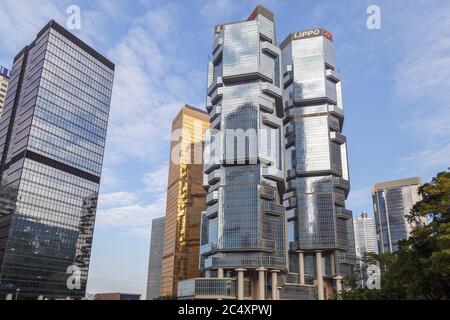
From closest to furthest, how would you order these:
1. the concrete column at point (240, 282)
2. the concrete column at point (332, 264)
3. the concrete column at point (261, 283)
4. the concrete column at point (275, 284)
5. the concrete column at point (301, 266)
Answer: the concrete column at point (240, 282)
the concrete column at point (261, 283)
the concrete column at point (275, 284)
the concrete column at point (332, 264)
the concrete column at point (301, 266)

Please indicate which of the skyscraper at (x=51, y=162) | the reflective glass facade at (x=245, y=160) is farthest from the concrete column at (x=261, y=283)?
the skyscraper at (x=51, y=162)

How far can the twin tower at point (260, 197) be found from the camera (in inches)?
6442

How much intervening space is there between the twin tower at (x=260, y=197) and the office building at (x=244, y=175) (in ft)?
1.34

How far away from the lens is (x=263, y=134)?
181 metres

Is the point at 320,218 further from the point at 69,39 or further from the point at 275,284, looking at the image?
the point at 69,39

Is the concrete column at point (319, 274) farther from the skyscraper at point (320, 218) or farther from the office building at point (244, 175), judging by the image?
the office building at point (244, 175)

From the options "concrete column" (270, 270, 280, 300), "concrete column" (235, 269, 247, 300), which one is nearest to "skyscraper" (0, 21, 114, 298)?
"concrete column" (235, 269, 247, 300)

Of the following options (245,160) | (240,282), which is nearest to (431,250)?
(240,282)

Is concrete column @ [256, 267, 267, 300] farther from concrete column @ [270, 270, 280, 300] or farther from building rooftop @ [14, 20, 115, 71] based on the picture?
building rooftop @ [14, 20, 115, 71]

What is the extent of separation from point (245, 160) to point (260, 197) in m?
17.4

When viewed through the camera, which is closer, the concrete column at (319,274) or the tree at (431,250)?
the tree at (431,250)

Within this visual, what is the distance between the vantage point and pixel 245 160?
176m

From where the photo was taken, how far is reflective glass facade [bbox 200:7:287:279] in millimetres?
164375
